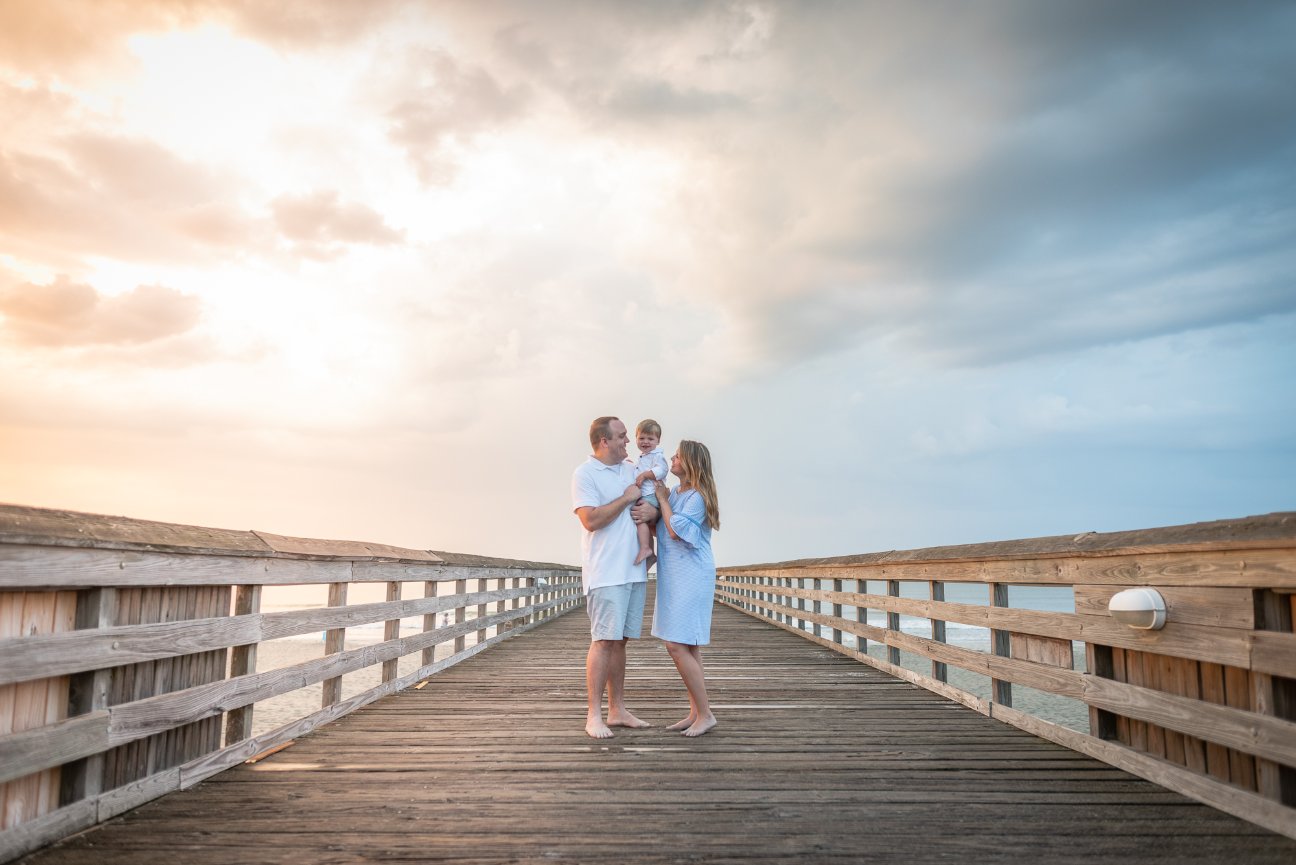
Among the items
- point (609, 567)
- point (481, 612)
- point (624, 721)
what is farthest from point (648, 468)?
point (481, 612)

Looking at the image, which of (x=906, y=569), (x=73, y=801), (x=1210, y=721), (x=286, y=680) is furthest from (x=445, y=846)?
(x=906, y=569)

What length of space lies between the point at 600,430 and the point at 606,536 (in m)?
0.62

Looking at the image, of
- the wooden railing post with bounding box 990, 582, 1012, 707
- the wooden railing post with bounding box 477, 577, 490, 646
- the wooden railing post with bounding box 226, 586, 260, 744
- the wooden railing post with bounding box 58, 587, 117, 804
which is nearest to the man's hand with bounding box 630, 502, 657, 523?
the wooden railing post with bounding box 226, 586, 260, 744

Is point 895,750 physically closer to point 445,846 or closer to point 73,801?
point 445,846

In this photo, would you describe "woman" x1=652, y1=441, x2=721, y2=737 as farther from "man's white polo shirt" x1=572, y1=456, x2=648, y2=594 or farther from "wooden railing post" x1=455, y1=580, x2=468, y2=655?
"wooden railing post" x1=455, y1=580, x2=468, y2=655

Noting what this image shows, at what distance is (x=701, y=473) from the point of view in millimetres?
4559

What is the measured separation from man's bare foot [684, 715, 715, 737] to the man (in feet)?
1.30

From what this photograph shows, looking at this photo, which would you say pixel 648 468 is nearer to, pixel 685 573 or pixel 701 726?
pixel 685 573

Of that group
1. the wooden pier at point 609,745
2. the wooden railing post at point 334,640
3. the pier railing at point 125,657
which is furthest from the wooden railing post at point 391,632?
the pier railing at point 125,657

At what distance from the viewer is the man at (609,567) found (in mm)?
4422

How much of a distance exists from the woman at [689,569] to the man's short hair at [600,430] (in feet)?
1.40

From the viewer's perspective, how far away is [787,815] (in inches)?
112

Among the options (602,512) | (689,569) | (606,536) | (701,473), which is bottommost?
(689,569)

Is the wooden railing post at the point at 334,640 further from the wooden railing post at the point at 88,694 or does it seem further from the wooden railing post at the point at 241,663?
the wooden railing post at the point at 88,694
